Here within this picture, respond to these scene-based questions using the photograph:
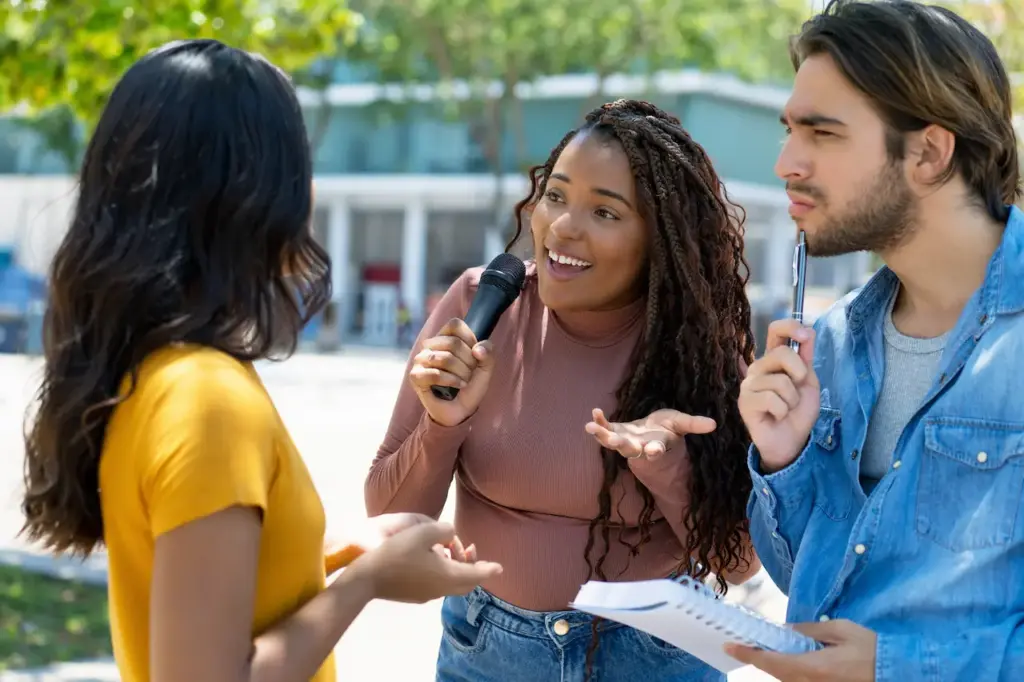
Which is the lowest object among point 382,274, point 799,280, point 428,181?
point 382,274

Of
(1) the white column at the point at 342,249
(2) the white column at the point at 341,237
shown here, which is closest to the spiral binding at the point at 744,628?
(1) the white column at the point at 342,249

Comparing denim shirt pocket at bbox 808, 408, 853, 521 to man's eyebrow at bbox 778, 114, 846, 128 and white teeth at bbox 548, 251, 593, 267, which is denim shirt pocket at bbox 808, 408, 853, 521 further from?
white teeth at bbox 548, 251, 593, 267

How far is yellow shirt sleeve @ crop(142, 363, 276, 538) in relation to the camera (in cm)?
162

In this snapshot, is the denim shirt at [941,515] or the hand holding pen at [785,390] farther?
the hand holding pen at [785,390]

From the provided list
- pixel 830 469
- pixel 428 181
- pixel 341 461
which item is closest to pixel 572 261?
pixel 830 469

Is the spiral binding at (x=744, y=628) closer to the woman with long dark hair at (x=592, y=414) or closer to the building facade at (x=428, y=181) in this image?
the woman with long dark hair at (x=592, y=414)

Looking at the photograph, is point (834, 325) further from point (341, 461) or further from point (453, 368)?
point (341, 461)

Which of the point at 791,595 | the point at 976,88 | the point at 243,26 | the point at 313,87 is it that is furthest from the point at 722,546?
the point at 313,87

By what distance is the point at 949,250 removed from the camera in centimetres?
217

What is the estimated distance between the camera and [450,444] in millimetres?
2584

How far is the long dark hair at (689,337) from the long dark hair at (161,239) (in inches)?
39.4

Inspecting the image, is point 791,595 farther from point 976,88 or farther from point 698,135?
point 698,135

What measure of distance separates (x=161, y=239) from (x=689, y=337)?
1248 millimetres

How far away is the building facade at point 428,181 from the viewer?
34.2 m
